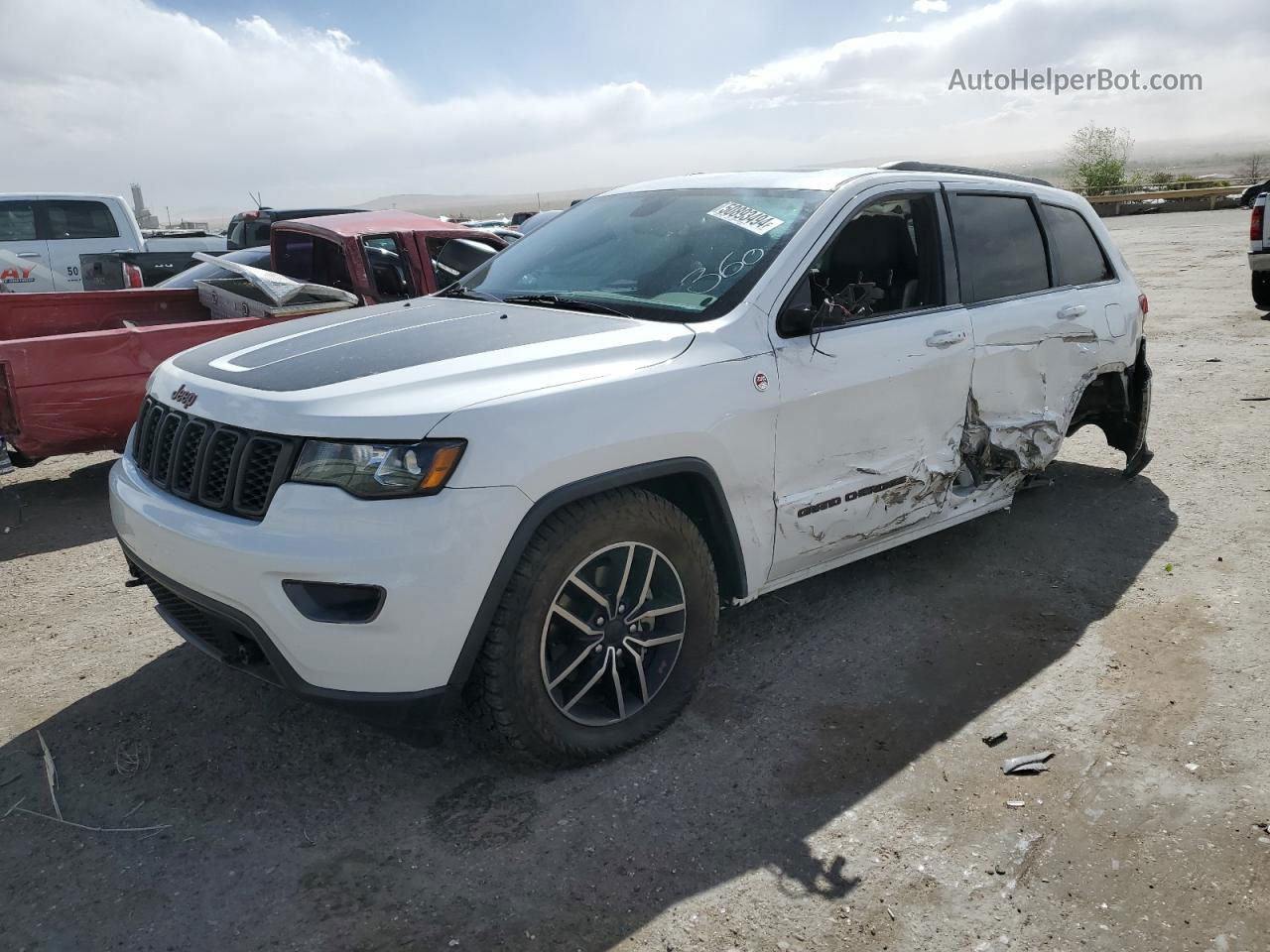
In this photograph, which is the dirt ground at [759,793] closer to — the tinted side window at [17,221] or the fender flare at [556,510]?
the fender flare at [556,510]

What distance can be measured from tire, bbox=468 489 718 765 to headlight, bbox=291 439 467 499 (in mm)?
357

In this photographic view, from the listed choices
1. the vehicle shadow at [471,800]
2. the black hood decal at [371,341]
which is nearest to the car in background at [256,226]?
the black hood decal at [371,341]

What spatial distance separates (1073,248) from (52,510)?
241 inches

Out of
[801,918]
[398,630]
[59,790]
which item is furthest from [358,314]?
[801,918]

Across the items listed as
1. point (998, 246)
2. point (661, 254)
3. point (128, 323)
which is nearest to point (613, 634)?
point (661, 254)

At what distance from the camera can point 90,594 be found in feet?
15.4

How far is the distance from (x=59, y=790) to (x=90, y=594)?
1832mm

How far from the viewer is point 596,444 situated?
9.39 feet

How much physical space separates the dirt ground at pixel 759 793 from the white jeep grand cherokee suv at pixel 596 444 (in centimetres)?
38

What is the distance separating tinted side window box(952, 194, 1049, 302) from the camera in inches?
169

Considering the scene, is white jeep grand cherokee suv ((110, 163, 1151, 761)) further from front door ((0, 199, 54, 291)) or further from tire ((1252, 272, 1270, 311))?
front door ((0, 199, 54, 291))

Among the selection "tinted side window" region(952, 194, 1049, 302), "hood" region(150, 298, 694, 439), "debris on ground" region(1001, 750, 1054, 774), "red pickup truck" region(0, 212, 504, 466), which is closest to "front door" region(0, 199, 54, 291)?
"red pickup truck" region(0, 212, 504, 466)

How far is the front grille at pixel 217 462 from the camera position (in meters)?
2.77

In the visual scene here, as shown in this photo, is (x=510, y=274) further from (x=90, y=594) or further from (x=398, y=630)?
(x=90, y=594)
